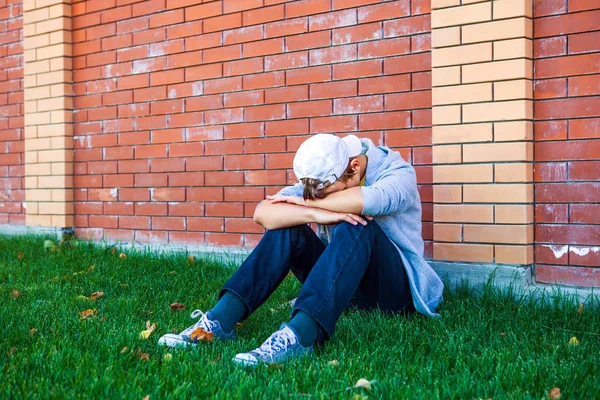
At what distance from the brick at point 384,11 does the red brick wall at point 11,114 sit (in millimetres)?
3448

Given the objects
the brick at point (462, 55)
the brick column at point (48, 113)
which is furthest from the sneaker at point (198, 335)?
the brick column at point (48, 113)

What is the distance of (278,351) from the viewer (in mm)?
2533

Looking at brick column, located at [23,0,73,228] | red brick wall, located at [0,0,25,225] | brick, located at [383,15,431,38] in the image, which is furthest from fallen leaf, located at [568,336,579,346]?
red brick wall, located at [0,0,25,225]

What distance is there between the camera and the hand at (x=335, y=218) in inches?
111

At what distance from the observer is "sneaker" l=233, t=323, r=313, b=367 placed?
2494 mm

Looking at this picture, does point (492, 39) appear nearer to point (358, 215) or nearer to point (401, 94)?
point (401, 94)

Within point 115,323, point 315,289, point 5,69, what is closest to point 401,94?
point 315,289

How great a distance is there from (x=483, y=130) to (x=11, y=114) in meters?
4.39

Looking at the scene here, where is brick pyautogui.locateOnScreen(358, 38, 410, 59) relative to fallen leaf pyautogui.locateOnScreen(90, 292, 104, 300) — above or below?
above

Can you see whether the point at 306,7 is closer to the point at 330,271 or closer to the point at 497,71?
the point at 497,71

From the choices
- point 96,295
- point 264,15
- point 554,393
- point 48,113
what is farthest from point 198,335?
point 48,113

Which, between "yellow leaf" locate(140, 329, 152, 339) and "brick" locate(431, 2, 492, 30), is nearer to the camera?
"yellow leaf" locate(140, 329, 152, 339)

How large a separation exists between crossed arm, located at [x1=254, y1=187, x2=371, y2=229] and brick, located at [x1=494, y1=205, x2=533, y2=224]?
91 cm

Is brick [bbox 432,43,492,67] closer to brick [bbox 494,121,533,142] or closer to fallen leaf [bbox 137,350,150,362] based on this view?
brick [bbox 494,121,533,142]
